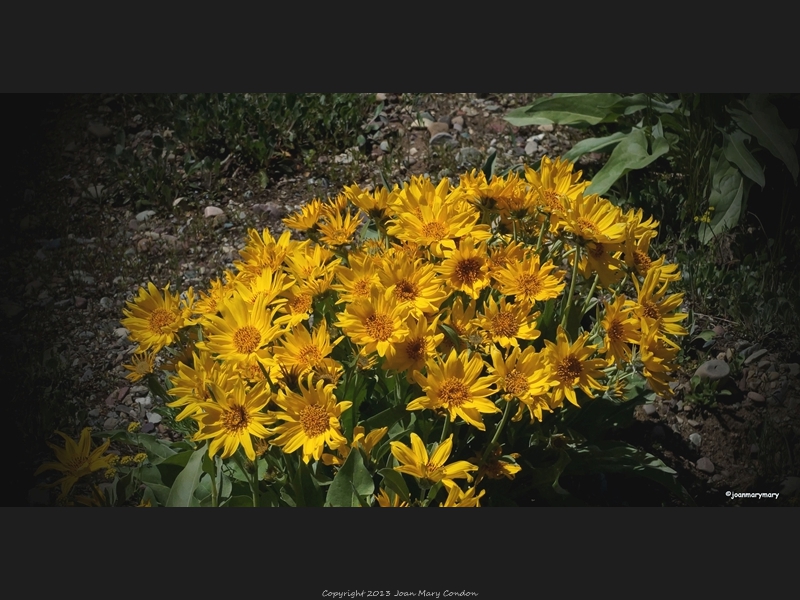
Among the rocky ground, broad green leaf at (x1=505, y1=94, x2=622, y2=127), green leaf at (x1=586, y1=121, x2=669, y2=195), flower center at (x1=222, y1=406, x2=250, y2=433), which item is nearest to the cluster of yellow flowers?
flower center at (x1=222, y1=406, x2=250, y2=433)

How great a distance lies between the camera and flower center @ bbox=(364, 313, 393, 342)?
1.75m

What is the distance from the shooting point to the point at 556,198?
2037mm

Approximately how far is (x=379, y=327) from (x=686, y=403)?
4.42 ft

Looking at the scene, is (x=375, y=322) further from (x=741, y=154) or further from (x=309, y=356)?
(x=741, y=154)

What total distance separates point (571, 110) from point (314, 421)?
2244 mm

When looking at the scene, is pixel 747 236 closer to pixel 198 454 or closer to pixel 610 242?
pixel 610 242

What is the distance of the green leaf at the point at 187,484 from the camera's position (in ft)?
6.30

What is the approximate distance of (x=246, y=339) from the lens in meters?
1.82

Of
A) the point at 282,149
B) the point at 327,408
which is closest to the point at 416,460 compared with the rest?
the point at 327,408

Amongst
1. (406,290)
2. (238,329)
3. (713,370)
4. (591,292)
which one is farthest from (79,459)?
(713,370)

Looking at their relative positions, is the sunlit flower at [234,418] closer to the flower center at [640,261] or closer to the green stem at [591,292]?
the green stem at [591,292]

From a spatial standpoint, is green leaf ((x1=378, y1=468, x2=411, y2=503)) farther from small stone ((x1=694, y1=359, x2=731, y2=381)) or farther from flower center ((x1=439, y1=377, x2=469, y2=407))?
small stone ((x1=694, y1=359, x2=731, y2=381))

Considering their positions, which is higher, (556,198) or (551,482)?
(556,198)

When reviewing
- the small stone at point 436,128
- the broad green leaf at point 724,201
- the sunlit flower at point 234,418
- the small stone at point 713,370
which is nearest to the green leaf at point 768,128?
the broad green leaf at point 724,201
